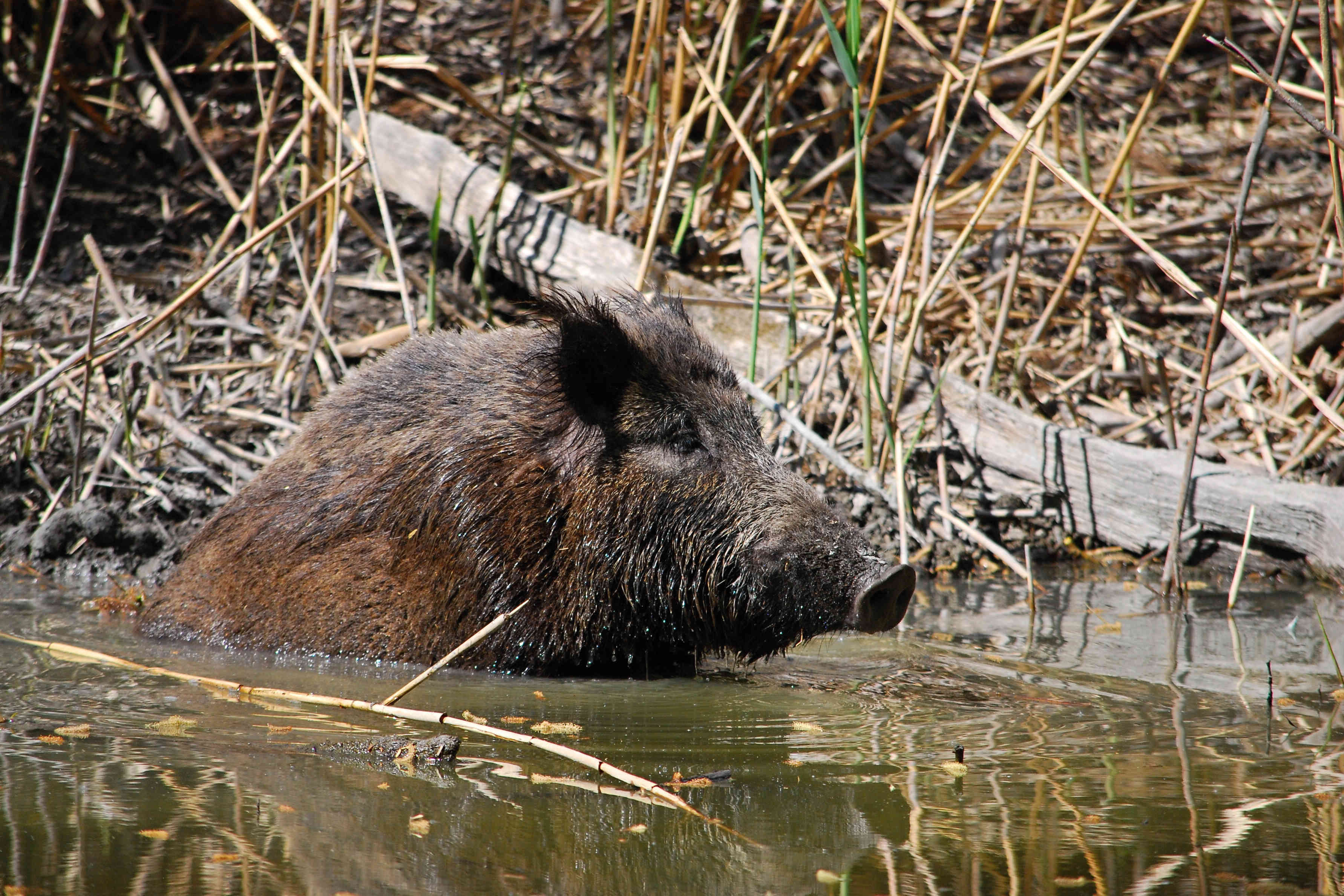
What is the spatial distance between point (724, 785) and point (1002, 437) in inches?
157

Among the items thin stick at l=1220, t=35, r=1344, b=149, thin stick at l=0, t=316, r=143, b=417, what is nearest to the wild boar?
thin stick at l=0, t=316, r=143, b=417

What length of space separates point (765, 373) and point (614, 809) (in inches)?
171

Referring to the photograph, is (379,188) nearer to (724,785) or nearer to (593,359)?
(593,359)

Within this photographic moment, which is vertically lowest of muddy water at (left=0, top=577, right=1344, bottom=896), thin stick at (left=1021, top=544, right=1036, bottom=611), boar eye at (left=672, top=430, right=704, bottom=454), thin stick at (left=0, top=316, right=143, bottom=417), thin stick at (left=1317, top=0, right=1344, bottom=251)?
muddy water at (left=0, top=577, right=1344, bottom=896)

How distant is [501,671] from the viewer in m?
4.15

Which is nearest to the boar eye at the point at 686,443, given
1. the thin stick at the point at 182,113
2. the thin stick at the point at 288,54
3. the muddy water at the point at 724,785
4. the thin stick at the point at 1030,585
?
the muddy water at the point at 724,785

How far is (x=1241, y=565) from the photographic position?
491cm

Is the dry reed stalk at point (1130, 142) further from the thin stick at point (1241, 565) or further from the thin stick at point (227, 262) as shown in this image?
the thin stick at point (227, 262)

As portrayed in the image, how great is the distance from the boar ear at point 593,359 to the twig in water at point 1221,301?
7.12 feet

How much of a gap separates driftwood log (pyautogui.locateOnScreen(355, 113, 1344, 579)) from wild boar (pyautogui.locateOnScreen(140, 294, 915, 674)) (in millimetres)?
750

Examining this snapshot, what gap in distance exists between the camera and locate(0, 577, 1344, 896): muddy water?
2.22m

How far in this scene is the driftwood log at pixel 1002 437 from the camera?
5.50 meters

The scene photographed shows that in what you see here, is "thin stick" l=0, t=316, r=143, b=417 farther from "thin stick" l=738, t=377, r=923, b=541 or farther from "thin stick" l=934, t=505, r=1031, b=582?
"thin stick" l=934, t=505, r=1031, b=582

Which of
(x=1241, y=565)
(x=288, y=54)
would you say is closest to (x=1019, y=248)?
(x=1241, y=565)
